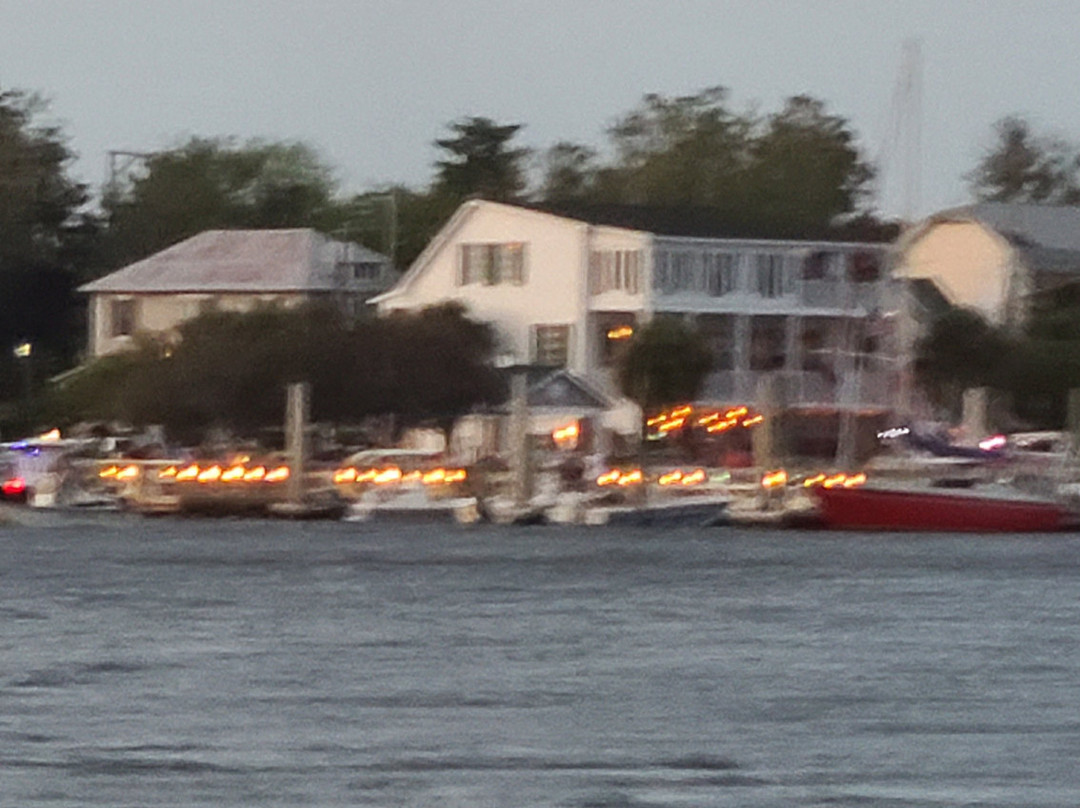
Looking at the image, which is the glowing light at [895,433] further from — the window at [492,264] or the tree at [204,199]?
the tree at [204,199]

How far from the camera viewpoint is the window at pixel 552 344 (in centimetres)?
8606

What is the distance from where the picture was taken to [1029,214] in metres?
99.1

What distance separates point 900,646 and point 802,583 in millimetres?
11689

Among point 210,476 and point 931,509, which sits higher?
point 210,476

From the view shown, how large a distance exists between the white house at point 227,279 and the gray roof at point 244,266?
0.03 metres

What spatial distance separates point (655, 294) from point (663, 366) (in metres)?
5.77

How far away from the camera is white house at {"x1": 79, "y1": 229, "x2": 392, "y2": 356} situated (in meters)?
94.8

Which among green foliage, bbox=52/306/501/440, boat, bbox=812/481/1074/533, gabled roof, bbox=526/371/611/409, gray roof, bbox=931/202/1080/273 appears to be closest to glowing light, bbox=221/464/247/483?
green foliage, bbox=52/306/501/440

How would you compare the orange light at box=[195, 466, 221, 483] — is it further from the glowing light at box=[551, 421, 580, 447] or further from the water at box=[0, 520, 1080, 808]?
the water at box=[0, 520, 1080, 808]

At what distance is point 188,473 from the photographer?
73.2m

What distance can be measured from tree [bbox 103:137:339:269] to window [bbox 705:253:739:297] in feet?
92.7

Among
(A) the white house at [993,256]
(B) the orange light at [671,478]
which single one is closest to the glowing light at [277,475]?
(B) the orange light at [671,478]

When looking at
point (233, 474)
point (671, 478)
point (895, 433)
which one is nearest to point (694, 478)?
point (671, 478)

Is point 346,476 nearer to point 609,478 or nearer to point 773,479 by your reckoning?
point 609,478
